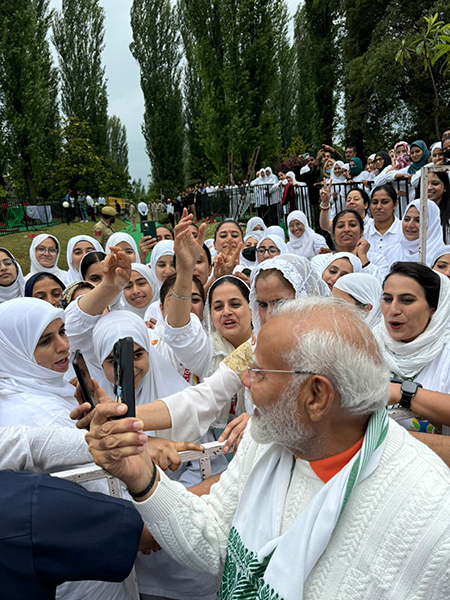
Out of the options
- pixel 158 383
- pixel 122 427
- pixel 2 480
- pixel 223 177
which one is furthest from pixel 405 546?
pixel 223 177

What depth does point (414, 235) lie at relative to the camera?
518cm

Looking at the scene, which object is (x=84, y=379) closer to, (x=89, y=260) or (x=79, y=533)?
(x=79, y=533)

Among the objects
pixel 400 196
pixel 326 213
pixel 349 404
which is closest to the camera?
pixel 349 404

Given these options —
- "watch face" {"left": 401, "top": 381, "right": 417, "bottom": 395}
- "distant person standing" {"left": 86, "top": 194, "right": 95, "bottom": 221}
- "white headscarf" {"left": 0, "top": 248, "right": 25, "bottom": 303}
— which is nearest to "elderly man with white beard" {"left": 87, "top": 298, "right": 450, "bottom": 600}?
"watch face" {"left": 401, "top": 381, "right": 417, "bottom": 395}

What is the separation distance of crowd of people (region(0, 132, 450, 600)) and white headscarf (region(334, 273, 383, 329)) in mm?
665

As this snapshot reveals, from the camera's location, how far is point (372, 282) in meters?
3.42

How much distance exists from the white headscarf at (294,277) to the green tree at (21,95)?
25191 millimetres

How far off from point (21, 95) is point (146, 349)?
26452 mm

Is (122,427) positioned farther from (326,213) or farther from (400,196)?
(400,196)

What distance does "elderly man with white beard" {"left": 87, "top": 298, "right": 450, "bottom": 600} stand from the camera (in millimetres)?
1166

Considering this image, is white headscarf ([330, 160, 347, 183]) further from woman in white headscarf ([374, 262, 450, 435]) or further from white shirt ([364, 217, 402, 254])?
woman in white headscarf ([374, 262, 450, 435])

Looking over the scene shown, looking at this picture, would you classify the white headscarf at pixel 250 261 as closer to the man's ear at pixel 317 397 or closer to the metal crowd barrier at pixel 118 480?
the metal crowd barrier at pixel 118 480

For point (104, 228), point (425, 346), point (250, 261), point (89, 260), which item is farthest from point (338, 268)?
point (104, 228)

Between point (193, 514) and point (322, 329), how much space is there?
785 mm
